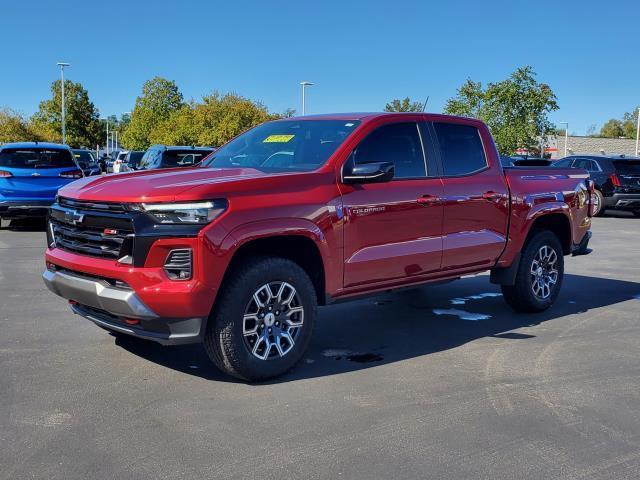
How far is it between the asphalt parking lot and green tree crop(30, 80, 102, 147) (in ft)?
206

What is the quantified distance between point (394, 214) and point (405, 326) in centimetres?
154

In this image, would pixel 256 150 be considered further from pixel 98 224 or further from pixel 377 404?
pixel 377 404

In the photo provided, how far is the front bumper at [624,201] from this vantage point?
62.8 feet

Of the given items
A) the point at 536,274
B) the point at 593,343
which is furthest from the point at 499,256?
the point at 593,343

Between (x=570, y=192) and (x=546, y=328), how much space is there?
66.1 inches

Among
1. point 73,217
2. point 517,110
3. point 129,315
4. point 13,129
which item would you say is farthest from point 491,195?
point 13,129

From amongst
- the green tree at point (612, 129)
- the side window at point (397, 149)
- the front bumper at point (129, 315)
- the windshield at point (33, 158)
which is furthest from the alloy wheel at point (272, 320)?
the green tree at point (612, 129)

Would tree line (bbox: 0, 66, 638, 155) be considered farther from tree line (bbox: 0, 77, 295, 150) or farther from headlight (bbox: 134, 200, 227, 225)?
headlight (bbox: 134, 200, 227, 225)

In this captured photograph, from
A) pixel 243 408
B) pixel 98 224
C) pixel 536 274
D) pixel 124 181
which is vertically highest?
pixel 124 181

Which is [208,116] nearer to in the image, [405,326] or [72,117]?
[72,117]

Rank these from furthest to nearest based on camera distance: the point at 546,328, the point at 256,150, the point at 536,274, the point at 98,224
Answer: the point at 536,274 → the point at 546,328 → the point at 256,150 → the point at 98,224

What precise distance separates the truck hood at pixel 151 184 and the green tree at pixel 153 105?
63.1 metres

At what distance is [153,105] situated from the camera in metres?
67.3

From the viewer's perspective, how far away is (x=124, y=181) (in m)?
4.75
